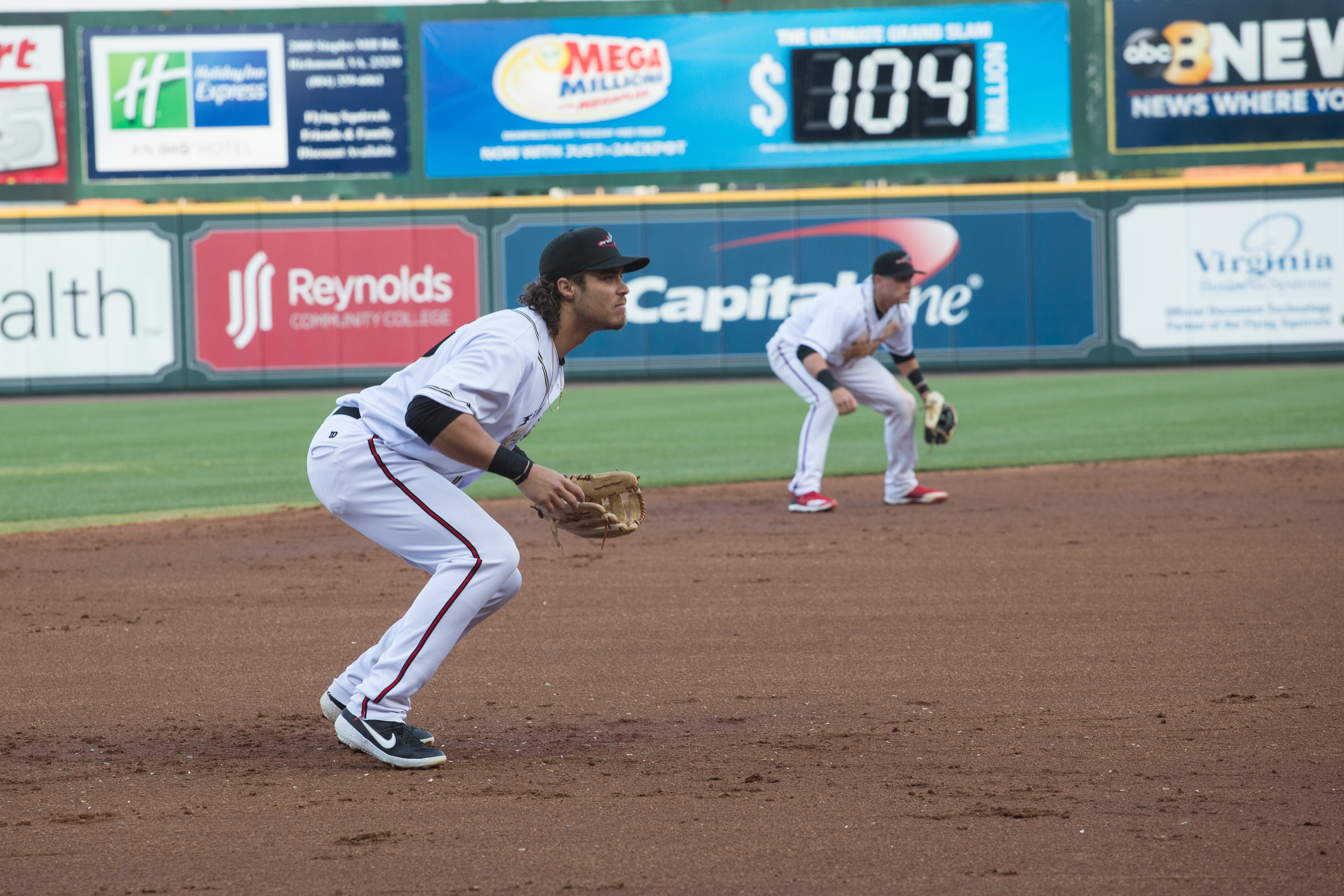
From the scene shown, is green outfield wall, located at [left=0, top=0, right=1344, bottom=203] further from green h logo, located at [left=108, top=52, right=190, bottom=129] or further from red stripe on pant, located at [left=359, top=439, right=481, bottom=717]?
red stripe on pant, located at [left=359, top=439, right=481, bottom=717]

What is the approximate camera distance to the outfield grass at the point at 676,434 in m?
11.2

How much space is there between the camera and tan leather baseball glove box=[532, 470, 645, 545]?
4004mm

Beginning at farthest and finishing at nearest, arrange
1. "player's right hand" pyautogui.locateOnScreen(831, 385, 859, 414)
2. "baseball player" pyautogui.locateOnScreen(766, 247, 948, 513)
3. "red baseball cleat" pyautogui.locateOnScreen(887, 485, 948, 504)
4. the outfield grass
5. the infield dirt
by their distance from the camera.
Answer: the outfield grass < "red baseball cleat" pyautogui.locateOnScreen(887, 485, 948, 504) < "baseball player" pyautogui.locateOnScreen(766, 247, 948, 513) < "player's right hand" pyautogui.locateOnScreen(831, 385, 859, 414) < the infield dirt

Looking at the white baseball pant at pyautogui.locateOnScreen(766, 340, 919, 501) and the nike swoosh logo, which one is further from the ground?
the white baseball pant at pyautogui.locateOnScreen(766, 340, 919, 501)

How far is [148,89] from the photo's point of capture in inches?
854

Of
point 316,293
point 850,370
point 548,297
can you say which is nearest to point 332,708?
point 548,297

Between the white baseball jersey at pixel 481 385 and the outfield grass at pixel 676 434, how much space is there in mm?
6116

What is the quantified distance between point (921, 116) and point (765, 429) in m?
8.58

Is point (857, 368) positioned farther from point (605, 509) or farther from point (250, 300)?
point (250, 300)

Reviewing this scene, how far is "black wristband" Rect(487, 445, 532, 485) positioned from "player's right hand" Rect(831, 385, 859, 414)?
16.4ft

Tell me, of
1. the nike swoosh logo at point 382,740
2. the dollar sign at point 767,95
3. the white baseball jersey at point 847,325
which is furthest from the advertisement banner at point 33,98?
the nike swoosh logo at point 382,740

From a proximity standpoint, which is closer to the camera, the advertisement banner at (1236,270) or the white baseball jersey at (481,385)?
the white baseball jersey at (481,385)

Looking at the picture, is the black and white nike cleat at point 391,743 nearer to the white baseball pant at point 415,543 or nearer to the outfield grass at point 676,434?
the white baseball pant at point 415,543

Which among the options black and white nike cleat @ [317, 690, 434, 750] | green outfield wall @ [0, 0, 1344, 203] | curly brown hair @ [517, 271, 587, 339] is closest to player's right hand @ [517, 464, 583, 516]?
curly brown hair @ [517, 271, 587, 339]
